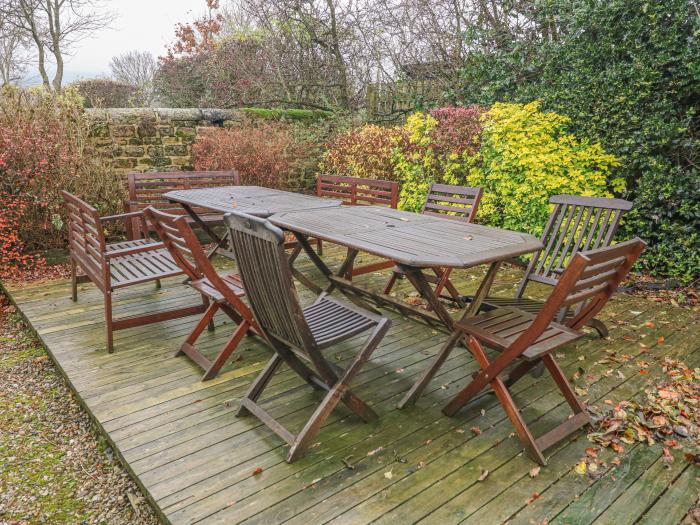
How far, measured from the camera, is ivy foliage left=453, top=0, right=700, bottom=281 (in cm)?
468

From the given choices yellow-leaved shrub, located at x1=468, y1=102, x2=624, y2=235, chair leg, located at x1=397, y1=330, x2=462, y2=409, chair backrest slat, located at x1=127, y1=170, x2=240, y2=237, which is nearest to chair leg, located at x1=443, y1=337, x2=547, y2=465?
chair leg, located at x1=397, y1=330, x2=462, y2=409

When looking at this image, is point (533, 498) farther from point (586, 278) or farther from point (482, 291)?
point (482, 291)

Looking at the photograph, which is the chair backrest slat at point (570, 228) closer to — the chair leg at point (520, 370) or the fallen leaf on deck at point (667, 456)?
the chair leg at point (520, 370)

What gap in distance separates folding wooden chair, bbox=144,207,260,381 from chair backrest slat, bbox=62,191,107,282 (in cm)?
43

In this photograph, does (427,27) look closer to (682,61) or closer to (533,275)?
(682,61)

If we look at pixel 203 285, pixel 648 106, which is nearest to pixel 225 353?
pixel 203 285

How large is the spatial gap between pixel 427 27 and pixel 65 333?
7.49 metres

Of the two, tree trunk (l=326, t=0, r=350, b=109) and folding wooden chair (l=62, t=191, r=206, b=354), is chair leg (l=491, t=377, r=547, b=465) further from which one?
tree trunk (l=326, t=0, r=350, b=109)

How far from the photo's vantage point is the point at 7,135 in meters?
5.01

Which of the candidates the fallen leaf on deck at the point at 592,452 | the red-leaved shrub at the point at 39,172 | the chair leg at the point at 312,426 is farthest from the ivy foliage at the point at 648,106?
the red-leaved shrub at the point at 39,172

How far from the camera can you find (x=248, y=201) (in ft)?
13.9

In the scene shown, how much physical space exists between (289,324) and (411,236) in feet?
3.41

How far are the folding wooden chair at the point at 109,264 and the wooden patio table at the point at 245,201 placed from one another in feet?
1.89

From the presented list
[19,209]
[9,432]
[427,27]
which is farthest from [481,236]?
[427,27]
